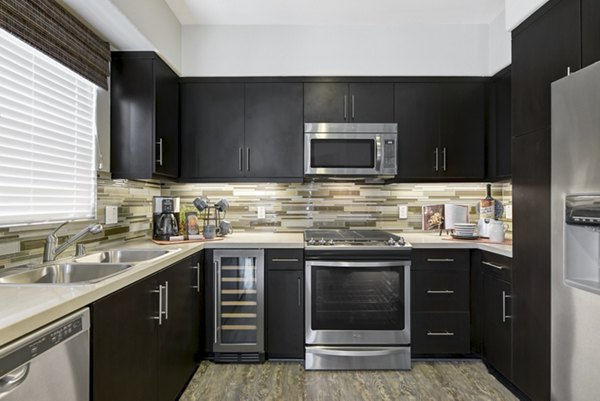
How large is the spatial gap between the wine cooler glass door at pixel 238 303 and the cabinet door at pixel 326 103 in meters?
1.16

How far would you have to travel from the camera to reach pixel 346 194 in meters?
3.48

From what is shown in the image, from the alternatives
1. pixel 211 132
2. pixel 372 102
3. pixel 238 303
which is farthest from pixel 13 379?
pixel 372 102

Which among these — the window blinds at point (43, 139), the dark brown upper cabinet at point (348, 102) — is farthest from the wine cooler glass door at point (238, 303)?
the dark brown upper cabinet at point (348, 102)

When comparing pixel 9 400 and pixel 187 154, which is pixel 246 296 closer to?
pixel 187 154

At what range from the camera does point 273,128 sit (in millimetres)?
3150

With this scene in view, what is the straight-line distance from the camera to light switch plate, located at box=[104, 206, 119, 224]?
2.52m

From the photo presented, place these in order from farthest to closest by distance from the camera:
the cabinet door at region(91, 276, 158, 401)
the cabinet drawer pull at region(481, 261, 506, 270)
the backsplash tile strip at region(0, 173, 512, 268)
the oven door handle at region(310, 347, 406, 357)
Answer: the backsplash tile strip at region(0, 173, 512, 268) < the oven door handle at region(310, 347, 406, 357) < the cabinet drawer pull at region(481, 261, 506, 270) < the cabinet door at region(91, 276, 158, 401)

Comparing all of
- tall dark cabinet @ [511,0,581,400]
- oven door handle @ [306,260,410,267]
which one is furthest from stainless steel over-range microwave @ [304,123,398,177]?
tall dark cabinet @ [511,0,581,400]

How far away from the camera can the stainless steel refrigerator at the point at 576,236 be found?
1.56 meters

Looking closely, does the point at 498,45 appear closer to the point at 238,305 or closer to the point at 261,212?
the point at 261,212

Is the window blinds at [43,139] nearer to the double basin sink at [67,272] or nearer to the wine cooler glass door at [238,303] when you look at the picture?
the double basin sink at [67,272]

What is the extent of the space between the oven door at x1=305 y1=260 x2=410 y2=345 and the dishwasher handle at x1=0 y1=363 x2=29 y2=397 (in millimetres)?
1948

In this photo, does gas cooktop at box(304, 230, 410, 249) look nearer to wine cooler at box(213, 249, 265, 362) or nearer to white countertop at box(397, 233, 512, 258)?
white countertop at box(397, 233, 512, 258)

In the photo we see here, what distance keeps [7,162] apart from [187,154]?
151 cm
